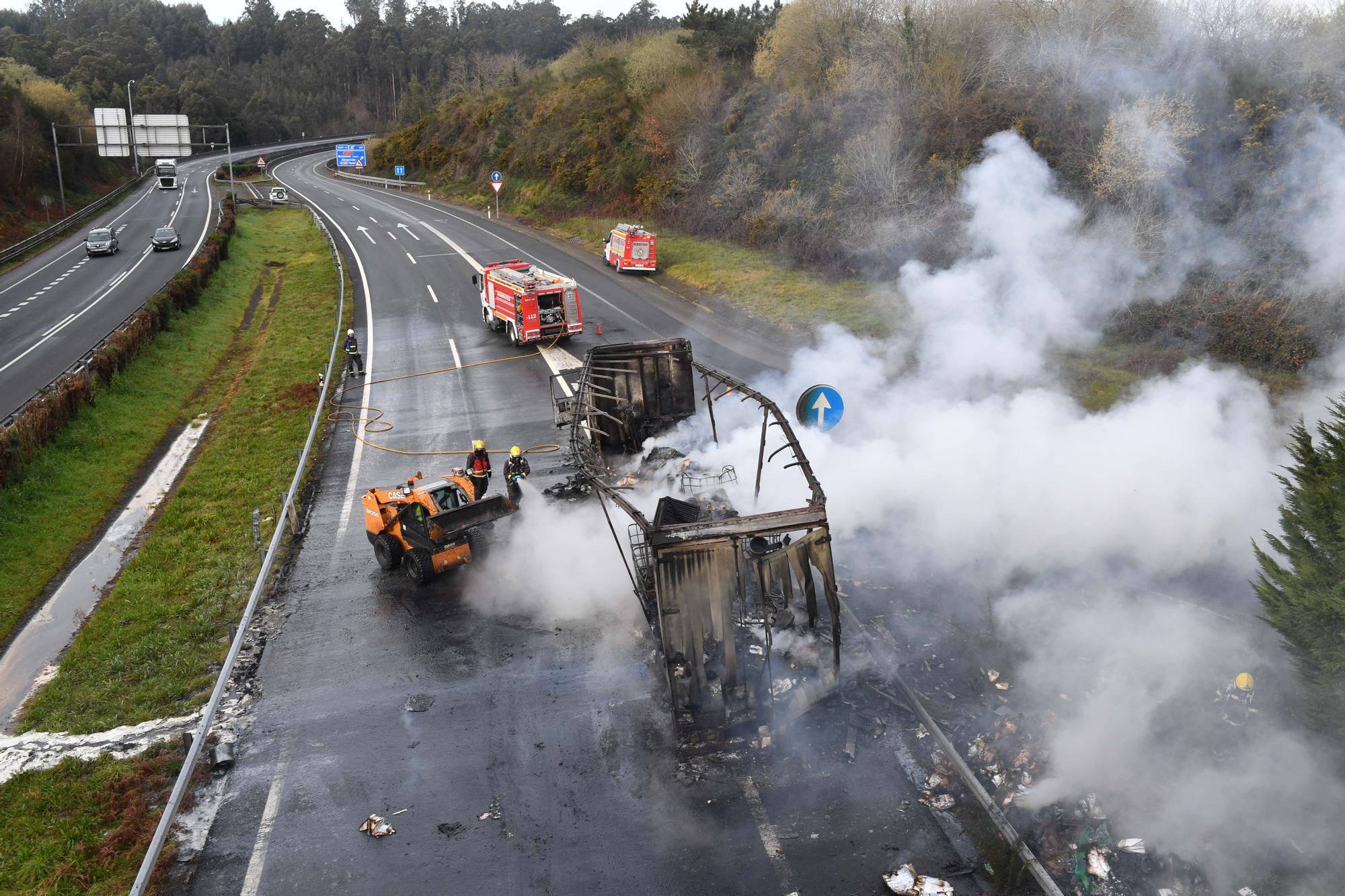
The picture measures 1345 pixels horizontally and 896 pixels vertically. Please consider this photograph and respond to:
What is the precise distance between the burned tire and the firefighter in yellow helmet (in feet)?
34.3

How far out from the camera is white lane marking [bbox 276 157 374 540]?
593 inches

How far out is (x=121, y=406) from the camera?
20625mm

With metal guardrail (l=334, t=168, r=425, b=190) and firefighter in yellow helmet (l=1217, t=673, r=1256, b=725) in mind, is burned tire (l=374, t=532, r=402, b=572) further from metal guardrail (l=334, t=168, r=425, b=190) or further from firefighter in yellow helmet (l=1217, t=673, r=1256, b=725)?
metal guardrail (l=334, t=168, r=425, b=190)

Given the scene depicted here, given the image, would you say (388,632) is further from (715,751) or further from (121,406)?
(121,406)

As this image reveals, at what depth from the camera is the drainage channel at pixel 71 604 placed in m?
11.3

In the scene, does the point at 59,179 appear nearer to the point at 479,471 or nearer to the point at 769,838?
the point at 479,471

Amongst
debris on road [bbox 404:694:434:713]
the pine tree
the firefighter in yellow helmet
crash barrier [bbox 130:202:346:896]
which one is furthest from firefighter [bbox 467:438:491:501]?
the pine tree

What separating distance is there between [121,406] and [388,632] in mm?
13315

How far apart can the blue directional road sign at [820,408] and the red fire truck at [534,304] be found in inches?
509

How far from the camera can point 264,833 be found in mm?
8297

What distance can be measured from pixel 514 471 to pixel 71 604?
6977mm

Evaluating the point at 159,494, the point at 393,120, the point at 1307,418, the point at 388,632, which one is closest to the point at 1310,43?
the point at 1307,418

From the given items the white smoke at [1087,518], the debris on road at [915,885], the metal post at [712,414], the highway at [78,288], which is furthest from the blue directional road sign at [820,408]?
the highway at [78,288]

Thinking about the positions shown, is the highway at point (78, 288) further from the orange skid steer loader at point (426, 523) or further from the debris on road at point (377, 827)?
the debris on road at point (377, 827)
